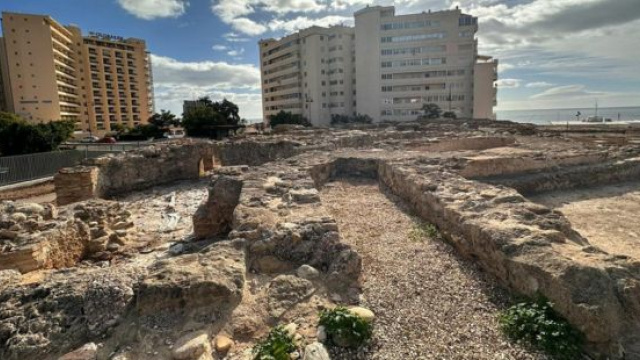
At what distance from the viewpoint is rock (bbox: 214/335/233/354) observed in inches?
113

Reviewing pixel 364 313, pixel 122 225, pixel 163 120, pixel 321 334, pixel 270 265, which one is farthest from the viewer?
pixel 163 120

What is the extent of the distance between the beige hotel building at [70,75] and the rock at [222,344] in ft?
190

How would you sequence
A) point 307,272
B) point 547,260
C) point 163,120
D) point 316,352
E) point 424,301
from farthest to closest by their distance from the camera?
point 163,120 → point 307,272 → point 424,301 → point 547,260 → point 316,352

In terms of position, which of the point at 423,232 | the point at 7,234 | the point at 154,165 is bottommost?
the point at 423,232

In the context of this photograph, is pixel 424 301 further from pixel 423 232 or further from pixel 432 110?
pixel 432 110

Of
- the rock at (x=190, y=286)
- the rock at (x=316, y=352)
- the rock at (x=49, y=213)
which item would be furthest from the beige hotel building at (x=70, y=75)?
the rock at (x=316, y=352)

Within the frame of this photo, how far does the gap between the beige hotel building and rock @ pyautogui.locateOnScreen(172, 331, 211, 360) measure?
57.8m

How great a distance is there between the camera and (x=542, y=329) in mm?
2938

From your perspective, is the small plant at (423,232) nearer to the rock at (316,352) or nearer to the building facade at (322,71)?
the rock at (316,352)

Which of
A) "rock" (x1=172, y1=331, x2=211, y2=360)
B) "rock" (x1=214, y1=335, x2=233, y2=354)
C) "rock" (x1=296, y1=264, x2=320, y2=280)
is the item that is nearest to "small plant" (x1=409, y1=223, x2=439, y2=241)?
"rock" (x1=296, y1=264, x2=320, y2=280)

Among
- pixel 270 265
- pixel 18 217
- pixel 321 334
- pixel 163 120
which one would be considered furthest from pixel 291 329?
pixel 163 120

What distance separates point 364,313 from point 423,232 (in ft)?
8.80

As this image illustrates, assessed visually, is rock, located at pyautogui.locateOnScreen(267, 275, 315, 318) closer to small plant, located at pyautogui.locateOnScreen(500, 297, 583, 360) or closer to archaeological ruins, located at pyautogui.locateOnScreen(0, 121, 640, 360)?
archaeological ruins, located at pyautogui.locateOnScreen(0, 121, 640, 360)

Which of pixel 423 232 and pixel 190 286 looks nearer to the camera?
pixel 190 286
